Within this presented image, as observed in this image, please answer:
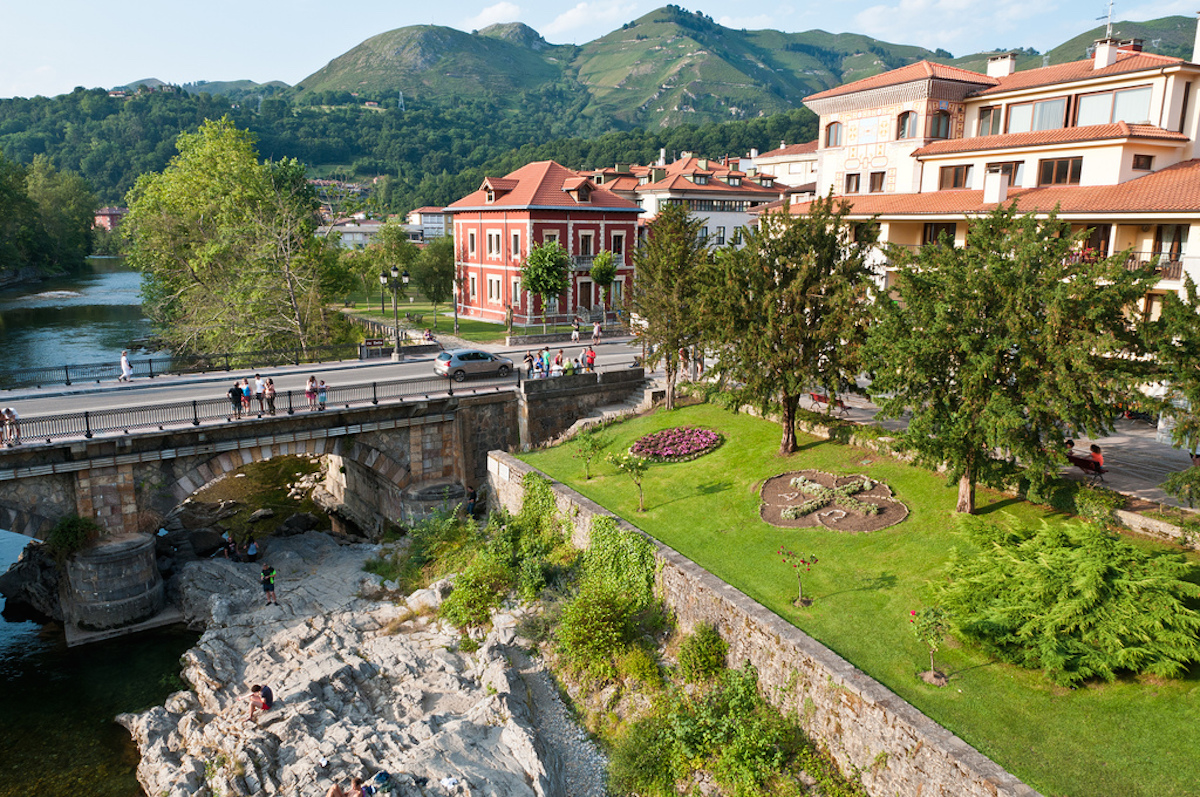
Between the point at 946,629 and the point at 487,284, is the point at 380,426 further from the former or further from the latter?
the point at 487,284

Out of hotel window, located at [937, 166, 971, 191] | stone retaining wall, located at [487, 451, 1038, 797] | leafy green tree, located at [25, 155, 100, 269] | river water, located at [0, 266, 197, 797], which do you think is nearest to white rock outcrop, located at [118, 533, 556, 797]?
river water, located at [0, 266, 197, 797]

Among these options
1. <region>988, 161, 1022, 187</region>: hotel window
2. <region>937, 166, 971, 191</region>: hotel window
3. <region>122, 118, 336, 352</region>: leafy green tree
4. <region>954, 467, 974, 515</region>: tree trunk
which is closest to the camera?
<region>954, 467, 974, 515</region>: tree trunk

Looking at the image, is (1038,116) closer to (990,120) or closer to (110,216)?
(990,120)

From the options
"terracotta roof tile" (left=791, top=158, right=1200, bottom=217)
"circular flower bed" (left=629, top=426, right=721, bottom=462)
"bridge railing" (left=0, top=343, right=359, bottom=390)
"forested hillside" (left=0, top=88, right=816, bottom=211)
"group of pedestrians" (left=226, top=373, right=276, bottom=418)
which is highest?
"forested hillside" (left=0, top=88, right=816, bottom=211)

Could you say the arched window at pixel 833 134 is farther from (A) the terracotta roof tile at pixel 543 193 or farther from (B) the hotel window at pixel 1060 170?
(A) the terracotta roof tile at pixel 543 193

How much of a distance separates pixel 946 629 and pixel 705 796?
5.02m

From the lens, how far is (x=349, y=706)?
16.2m

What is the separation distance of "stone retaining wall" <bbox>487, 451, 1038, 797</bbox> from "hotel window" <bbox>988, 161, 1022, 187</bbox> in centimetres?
2161

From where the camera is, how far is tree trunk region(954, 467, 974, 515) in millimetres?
16141

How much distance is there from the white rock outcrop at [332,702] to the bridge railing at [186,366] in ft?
34.6

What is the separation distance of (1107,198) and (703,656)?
20.8 meters

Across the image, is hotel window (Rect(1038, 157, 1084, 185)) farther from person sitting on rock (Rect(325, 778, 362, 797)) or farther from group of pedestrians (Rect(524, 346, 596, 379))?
person sitting on rock (Rect(325, 778, 362, 797))

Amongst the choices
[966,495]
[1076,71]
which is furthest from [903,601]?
[1076,71]

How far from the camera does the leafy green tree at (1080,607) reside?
10750mm
